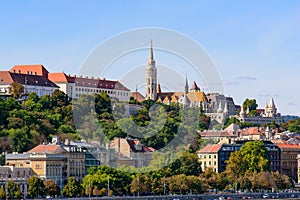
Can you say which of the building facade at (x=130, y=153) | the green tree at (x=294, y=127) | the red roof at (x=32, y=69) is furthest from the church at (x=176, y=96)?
the building facade at (x=130, y=153)

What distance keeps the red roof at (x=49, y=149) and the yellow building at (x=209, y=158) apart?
2146 cm

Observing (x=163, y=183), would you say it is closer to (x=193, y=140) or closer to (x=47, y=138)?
(x=47, y=138)

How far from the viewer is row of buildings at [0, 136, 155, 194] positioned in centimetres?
7312

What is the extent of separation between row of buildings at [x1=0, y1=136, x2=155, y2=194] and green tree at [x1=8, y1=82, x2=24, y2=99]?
24.4 metres

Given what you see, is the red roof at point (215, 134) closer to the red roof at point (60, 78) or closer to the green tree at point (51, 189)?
the red roof at point (60, 78)

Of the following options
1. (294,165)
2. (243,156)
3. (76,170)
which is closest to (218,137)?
(294,165)

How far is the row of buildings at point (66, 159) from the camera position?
240 ft

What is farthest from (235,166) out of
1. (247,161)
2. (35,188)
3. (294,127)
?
(294,127)

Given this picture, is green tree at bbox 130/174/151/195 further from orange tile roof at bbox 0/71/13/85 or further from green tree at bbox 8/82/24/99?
orange tile roof at bbox 0/71/13/85

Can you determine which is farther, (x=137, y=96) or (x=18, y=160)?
(x=137, y=96)

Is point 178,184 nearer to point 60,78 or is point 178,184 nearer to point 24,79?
point 24,79

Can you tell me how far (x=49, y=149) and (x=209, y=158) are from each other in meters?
23.8

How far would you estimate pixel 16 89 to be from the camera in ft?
362

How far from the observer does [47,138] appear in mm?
88000
